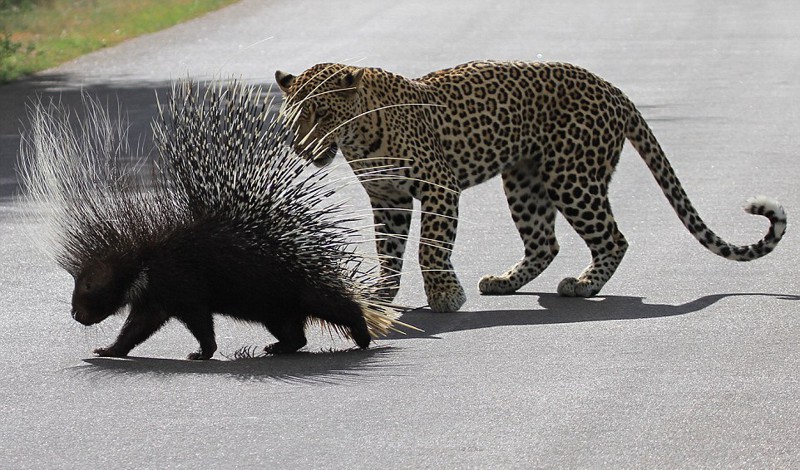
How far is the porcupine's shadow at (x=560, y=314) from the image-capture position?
28.8 feet

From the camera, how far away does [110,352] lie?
7.88 m

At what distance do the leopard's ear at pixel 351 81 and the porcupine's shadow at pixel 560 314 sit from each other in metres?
1.19

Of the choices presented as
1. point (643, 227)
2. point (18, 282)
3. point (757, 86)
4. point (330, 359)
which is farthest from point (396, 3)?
point (330, 359)

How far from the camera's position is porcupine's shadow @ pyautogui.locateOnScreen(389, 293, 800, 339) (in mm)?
8789

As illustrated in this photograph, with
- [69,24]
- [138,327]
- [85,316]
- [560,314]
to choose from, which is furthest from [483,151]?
[69,24]

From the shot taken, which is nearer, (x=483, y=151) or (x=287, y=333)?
(x=287, y=333)

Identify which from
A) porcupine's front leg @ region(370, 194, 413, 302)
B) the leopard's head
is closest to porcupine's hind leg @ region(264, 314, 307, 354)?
the leopard's head

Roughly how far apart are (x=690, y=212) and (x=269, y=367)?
3.27 m

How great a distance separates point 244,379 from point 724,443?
2.13m

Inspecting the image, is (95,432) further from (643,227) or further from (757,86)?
(757,86)

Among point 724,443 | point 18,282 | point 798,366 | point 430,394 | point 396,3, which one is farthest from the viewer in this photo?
point 396,3

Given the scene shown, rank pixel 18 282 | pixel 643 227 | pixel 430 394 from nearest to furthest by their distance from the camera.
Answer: pixel 430 394, pixel 18 282, pixel 643 227

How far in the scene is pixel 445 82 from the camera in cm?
949

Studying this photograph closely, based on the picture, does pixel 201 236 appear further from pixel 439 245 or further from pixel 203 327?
pixel 439 245
